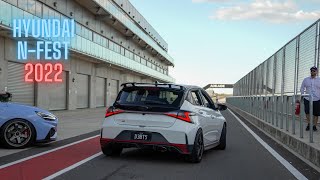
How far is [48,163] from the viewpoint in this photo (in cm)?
884

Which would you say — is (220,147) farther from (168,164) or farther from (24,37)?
(24,37)

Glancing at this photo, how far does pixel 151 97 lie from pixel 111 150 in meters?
1.36

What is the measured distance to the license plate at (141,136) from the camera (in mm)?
8953

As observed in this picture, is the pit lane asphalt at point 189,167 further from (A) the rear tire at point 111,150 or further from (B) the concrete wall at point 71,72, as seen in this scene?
(B) the concrete wall at point 71,72

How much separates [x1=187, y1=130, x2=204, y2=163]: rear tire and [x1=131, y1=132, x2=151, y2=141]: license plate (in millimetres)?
856

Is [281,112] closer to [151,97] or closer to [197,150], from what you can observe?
[197,150]

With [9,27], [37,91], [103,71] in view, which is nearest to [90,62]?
[103,71]

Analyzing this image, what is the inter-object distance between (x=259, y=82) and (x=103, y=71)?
20965 mm

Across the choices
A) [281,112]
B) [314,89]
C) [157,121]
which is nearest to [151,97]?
[157,121]

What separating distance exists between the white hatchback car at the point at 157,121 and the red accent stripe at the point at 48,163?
798 mm

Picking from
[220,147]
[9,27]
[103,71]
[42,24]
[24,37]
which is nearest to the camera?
[220,147]

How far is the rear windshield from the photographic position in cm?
923

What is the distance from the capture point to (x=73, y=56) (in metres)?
35.8

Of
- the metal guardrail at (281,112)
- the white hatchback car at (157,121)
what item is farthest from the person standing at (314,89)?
the white hatchback car at (157,121)
